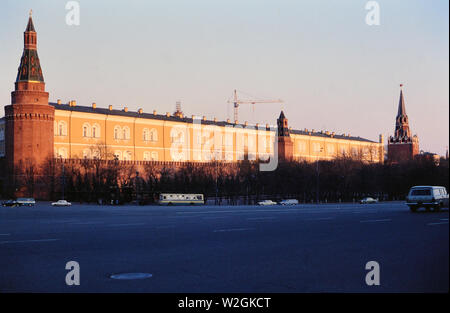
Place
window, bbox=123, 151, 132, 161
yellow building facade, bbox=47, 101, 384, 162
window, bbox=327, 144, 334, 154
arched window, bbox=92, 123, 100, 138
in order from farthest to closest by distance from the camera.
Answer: window, bbox=327, 144, 334, 154, window, bbox=123, 151, 132, 161, arched window, bbox=92, 123, 100, 138, yellow building facade, bbox=47, 101, 384, 162

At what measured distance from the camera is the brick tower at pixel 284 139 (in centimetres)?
11156

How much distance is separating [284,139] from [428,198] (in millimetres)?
83300

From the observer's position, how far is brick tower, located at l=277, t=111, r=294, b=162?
112 meters

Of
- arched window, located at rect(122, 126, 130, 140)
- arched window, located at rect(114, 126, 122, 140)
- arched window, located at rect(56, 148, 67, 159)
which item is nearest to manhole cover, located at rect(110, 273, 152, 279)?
arched window, located at rect(56, 148, 67, 159)

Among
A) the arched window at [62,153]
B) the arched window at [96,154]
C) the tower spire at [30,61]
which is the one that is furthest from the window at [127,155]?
the tower spire at [30,61]

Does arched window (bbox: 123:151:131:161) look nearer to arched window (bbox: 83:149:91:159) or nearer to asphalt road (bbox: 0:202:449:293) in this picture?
arched window (bbox: 83:149:91:159)

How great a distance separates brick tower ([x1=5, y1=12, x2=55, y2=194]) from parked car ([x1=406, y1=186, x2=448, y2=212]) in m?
58.2

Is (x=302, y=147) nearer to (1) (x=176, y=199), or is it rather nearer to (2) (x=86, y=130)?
(2) (x=86, y=130)

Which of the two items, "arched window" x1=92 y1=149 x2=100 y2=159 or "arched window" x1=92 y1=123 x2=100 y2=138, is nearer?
"arched window" x1=92 y1=149 x2=100 y2=159

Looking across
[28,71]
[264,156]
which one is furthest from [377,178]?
[28,71]

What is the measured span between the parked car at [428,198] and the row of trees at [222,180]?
2993cm

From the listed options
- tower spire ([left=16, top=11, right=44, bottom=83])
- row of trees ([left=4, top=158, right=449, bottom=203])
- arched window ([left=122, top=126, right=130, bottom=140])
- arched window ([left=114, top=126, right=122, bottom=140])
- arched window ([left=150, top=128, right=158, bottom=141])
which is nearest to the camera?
row of trees ([left=4, top=158, right=449, bottom=203])

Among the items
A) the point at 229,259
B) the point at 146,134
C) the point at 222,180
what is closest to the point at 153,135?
the point at 146,134
